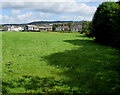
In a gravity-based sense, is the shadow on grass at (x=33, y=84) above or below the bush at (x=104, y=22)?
below

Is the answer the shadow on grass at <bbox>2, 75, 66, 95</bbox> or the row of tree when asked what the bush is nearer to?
the row of tree

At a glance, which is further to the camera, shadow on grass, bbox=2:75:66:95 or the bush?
the bush

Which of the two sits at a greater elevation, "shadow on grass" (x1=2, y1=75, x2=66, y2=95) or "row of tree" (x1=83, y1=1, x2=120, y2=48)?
"row of tree" (x1=83, y1=1, x2=120, y2=48)

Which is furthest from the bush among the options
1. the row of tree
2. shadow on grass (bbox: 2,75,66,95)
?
shadow on grass (bbox: 2,75,66,95)

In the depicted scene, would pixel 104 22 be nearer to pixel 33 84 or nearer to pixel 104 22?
pixel 104 22

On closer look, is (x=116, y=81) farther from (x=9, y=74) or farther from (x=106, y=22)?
(x=106, y=22)

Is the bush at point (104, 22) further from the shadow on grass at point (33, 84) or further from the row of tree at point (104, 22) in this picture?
the shadow on grass at point (33, 84)

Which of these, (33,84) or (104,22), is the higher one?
(104,22)

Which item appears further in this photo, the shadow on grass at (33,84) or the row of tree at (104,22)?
the row of tree at (104,22)

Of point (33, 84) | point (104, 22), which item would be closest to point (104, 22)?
point (104, 22)

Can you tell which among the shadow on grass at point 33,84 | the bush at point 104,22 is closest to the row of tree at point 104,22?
the bush at point 104,22

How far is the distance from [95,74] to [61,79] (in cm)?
232

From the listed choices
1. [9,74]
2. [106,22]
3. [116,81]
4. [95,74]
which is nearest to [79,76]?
[95,74]

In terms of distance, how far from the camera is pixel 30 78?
35.8 feet
